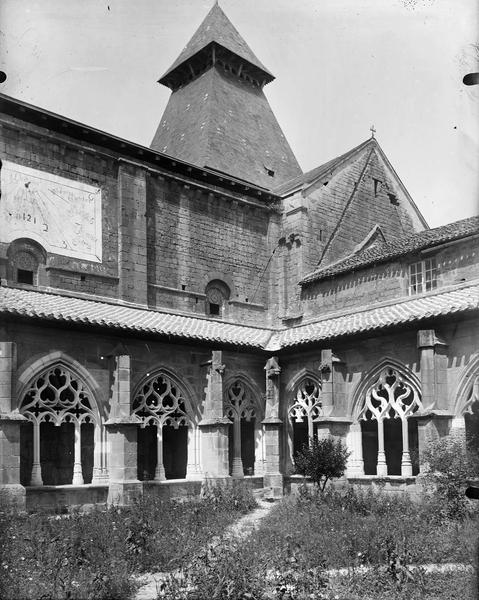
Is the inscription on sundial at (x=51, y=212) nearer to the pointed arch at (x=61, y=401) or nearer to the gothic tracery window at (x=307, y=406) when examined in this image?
the pointed arch at (x=61, y=401)

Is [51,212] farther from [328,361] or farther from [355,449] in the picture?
[355,449]

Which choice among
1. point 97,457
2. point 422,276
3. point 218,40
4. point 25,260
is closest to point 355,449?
point 422,276

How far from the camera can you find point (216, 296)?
20453 mm

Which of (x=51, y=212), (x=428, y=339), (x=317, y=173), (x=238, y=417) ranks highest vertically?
(x=317, y=173)

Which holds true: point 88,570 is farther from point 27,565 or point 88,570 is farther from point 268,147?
point 268,147

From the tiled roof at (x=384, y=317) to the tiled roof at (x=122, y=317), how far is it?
2.95ft

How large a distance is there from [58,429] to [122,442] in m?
4.45

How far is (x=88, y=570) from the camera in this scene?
7.37m

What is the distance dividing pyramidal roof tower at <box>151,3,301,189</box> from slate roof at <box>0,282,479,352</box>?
652 centimetres

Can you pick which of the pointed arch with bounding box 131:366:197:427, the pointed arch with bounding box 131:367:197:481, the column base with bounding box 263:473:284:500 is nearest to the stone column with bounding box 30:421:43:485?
the pointed arch with bounding box 131:367:197:481

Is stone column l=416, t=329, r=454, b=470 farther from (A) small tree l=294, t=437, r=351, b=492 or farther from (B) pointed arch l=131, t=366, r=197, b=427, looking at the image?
(B) pointed arch l=131, t=366, r=197, b=427

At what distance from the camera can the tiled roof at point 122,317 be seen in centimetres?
1406

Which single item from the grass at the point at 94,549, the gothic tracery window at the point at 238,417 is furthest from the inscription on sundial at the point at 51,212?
the grass at the point at 94,549

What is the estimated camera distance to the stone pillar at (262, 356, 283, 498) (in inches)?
684
